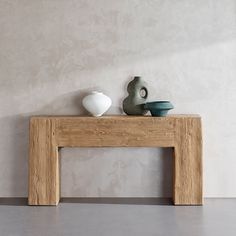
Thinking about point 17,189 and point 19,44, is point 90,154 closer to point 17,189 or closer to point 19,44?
point 17,189

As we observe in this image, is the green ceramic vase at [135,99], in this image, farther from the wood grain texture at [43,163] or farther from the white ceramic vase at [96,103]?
the wood grain texture at [43,163]

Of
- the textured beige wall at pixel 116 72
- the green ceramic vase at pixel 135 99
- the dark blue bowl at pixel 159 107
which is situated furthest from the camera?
the textured beige wall at pixel 116 72

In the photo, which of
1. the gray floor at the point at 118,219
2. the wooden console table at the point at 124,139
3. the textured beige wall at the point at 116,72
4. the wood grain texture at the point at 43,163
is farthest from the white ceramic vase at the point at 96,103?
the gray floor at the point at 118,219

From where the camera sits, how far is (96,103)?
4.04 meters

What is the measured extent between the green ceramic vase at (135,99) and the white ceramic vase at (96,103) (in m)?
0.16

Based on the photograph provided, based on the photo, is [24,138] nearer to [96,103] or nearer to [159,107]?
[96,103]

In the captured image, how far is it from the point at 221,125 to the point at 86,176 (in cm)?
123

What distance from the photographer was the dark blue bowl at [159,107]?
3945mm

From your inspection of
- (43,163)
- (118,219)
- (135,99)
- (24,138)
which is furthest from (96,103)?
(118,219)

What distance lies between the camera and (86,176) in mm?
4324

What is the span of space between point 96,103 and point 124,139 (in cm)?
37

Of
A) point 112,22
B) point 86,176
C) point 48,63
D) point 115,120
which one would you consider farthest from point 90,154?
point 112,22

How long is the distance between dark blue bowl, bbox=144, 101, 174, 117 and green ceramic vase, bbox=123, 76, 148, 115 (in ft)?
0.43

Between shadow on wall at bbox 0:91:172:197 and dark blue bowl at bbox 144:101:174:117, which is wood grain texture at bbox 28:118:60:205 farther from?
dark blue bowl at bbox 144:101:174:117
